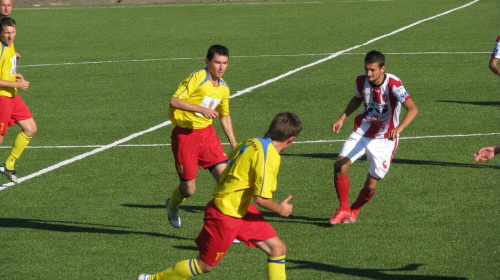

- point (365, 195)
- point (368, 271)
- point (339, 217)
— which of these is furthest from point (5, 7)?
point (368, 271)

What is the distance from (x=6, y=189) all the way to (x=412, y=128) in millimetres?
7335

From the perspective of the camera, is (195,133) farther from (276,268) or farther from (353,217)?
(276,268)

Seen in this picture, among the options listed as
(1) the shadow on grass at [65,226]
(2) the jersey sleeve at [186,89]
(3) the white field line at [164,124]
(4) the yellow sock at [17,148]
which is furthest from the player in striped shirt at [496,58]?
(4) the yellow sock at [17,148]

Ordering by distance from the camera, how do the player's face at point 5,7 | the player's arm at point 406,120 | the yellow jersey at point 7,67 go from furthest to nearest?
the player's face at point 5,7 → the yellow jersey at point 7,67 → the player's arm at point 406,120

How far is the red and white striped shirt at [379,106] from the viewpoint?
33.1 feet

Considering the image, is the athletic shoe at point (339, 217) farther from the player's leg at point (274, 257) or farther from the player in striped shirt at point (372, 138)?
the player's leg at point (274, 257)

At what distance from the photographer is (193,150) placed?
389 inches

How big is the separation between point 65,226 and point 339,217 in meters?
3.40

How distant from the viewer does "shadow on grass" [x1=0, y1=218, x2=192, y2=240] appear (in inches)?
403

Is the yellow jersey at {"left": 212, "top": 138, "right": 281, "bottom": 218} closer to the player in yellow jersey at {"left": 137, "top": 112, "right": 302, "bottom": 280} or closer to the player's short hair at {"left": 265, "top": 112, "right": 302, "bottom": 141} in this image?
the player in yellow jersey at {"left": 137, "top": 112, "right": 302, "bottom": 280}

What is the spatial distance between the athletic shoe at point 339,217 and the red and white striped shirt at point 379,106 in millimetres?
983

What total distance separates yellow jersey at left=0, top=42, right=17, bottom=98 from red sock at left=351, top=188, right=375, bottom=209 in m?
5.27

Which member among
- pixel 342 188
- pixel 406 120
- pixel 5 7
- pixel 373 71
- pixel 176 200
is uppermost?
pixel 5 7

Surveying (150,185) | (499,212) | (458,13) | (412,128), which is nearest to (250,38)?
(458,13)
